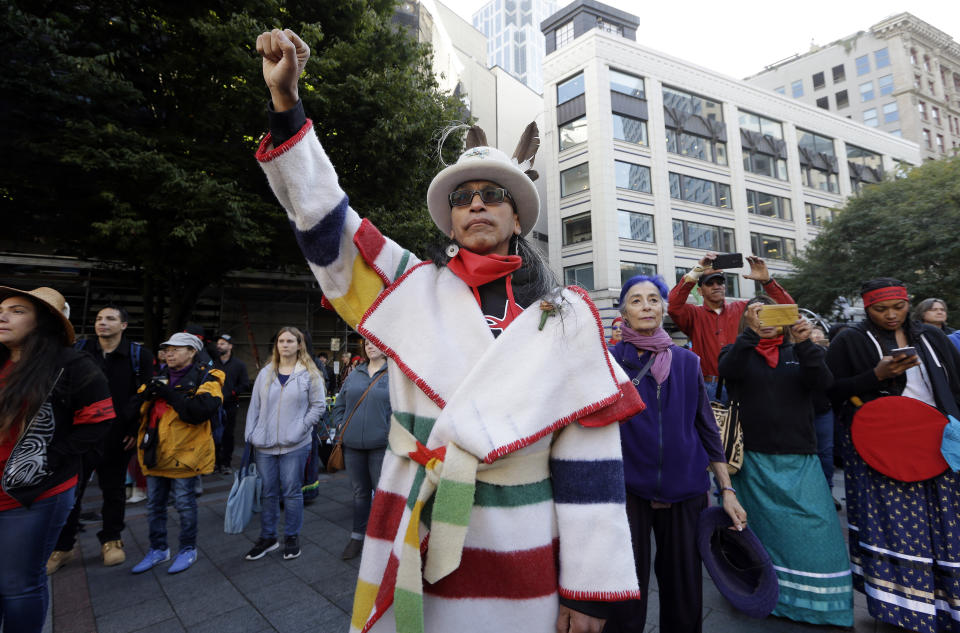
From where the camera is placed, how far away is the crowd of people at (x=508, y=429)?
49.4 inches

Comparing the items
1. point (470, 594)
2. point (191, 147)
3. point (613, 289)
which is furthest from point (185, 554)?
point (613, 289)

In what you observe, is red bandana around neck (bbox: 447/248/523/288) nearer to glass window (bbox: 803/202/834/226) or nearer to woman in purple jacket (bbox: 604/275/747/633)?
woman in purple jacket (bbox: 604/275/747/633)

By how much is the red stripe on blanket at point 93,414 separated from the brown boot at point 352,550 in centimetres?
233

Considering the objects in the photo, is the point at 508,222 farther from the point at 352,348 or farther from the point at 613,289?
the point at 613,289

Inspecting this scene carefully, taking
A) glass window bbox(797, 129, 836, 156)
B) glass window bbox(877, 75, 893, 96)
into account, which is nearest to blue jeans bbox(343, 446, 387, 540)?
glass window bbox(797, 129, 836, 156)

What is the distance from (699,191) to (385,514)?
3020cm

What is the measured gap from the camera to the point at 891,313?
3240mm

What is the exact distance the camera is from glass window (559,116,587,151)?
25.9m

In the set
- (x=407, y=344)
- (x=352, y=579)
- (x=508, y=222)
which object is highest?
(x=508, y=222)

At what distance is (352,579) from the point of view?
3738 mm

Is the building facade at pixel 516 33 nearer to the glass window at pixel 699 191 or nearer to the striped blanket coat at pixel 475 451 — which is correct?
the glass window at pixel 699 191

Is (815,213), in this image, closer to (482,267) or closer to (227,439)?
(227,439)

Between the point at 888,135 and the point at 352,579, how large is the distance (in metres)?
47.8

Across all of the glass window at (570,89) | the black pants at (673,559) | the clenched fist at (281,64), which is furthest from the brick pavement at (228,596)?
the glass window at (570,89)
